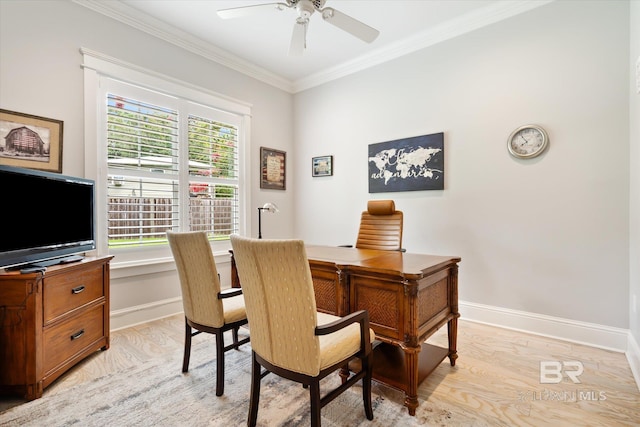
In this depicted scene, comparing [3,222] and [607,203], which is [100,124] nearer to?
[3,222]

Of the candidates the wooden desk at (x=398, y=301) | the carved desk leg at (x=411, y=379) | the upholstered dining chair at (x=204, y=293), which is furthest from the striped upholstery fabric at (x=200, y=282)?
the carved desk leg at (x=411, y=379)

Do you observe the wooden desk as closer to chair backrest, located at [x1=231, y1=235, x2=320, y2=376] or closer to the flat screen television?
chair backrest, located at [x1=231, y1=235, x2=320, y2=376]

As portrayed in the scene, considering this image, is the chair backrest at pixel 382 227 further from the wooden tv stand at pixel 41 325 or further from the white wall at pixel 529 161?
the wooden tv stand at pixel 41 325

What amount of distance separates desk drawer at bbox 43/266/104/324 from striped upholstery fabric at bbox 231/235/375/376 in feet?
4.74

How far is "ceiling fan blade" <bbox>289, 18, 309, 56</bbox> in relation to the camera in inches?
94.2

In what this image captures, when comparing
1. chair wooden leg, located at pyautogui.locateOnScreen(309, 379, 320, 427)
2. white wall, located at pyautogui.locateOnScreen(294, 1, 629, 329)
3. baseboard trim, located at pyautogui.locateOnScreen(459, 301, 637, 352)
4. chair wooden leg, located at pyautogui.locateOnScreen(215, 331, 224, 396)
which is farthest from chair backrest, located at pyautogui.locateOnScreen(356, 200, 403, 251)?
chair wooden leg, located at pyautogui.locateOnScreen(309, 379, 320, 427)

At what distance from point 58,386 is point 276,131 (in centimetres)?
362

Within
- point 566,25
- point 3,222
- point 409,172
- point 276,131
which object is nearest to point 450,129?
point 409,172

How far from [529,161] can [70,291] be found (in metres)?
3.88

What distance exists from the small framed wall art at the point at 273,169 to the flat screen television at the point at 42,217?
2.17 meters

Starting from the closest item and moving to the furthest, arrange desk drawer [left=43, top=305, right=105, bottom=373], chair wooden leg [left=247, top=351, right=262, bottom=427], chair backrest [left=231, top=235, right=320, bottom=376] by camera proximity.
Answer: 1. chair backrest [left=231, top=235, right=320, bottom=376]
2. chair wooden leg [left=247, top=351, right=262, bottom=427]
3. desk drawer [left=43, top=305, right=105, bottom=373]

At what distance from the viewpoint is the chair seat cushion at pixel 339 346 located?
1.39 metres

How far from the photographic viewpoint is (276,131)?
455 centimetres

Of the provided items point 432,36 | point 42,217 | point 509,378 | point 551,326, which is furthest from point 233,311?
point 432,36
